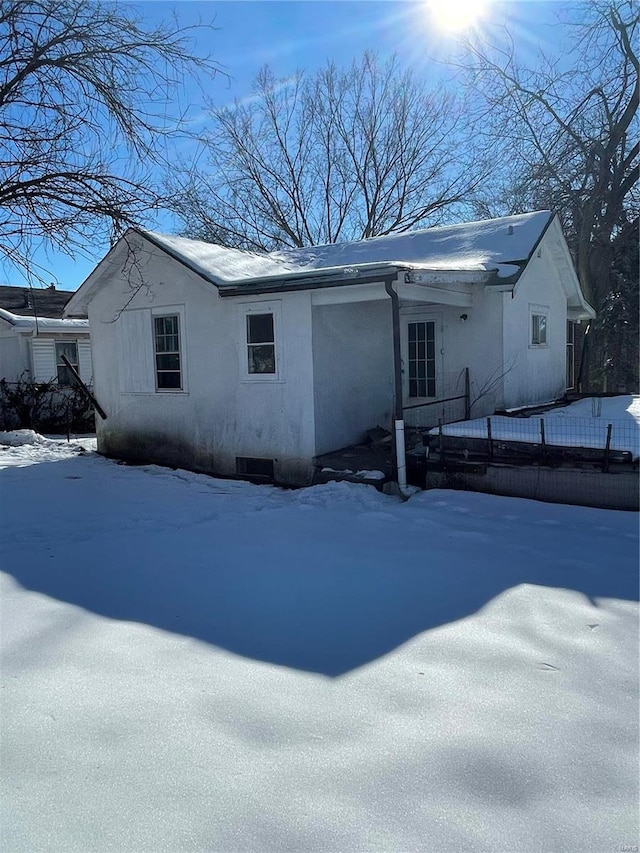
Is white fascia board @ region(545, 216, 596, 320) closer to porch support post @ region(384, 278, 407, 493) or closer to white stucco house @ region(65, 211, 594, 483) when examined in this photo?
white stucco house @ region(65, 211, 594, 483)

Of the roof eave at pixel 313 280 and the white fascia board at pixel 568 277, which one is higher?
the white fascia board at pixel 568 277

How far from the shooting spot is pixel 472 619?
417 cm

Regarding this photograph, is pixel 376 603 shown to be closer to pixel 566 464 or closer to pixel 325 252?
pixel 566 464

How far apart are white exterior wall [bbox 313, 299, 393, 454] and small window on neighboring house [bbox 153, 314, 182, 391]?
2982 millimetres

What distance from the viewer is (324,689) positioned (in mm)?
3297

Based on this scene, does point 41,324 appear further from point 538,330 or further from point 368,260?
point 538,330

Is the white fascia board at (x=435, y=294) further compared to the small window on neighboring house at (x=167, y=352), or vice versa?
the small window on neighboring house at (x=167, y=352)

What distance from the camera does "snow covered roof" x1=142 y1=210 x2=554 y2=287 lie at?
1005 cm

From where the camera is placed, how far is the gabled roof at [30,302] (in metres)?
20.0

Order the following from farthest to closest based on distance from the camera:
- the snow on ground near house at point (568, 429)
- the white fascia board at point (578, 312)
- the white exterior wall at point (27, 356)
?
the white exterior wall at point (27, 356) → the white fascia board at point (578, 312) → the snow on ground near house at point (568, 429)

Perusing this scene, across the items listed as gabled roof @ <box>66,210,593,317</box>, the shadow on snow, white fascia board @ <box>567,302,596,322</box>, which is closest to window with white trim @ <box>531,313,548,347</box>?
gabled roof @ <box>66,210,593,317</box>

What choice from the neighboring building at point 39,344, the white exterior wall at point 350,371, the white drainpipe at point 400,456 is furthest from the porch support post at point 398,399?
the neighboring building at point 39,344

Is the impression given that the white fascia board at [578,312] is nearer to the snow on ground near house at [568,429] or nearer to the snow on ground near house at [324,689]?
the snow on ground near house at [568,429]

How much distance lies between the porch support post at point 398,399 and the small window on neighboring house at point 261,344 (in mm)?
2301
